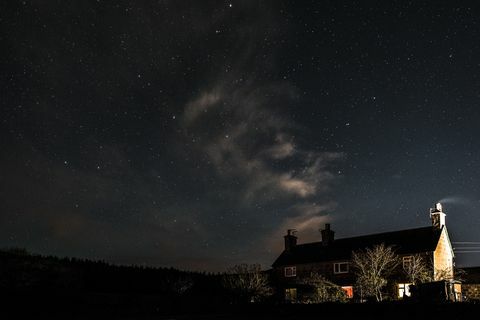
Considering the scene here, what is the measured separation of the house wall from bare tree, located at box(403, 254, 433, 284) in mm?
889

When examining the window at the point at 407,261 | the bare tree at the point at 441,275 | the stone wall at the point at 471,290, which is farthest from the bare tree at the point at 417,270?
the stone wall at the point at 471,290

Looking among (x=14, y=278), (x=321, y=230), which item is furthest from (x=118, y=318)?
(x=321, y=230)

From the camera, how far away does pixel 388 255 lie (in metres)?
43.1

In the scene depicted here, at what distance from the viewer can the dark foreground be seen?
83.9ft

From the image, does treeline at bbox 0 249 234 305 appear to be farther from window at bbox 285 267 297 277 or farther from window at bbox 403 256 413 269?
window at bbox 403 256 413 269

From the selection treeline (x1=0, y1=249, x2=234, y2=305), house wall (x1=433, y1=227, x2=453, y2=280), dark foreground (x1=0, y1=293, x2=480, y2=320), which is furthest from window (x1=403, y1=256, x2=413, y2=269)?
treeline (x1=0, y1=249, x2=234, y2=305)

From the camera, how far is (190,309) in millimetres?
43500

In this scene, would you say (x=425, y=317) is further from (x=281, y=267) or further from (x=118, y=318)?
(x=281, y=267)

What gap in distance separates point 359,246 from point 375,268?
→ 10099 millimetres

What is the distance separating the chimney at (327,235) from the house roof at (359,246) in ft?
1.48

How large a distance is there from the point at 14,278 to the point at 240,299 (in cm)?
2160

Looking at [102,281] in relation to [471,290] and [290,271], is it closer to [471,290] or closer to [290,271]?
[290,271]

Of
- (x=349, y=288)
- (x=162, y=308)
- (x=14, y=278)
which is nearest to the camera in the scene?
(x=14, y=278)

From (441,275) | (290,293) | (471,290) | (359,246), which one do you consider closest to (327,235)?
(359,246)
